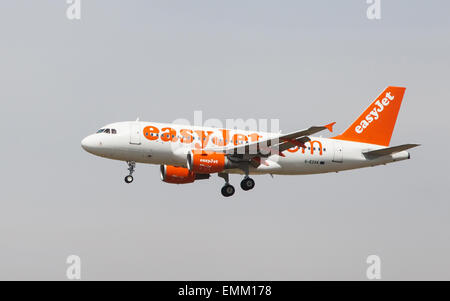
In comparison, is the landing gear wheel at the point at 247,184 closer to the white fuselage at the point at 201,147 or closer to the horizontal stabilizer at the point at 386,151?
the white fuselage at the point at 201,147

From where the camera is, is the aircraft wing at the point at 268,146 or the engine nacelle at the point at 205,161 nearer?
the aircraft wing at the point at 268,146

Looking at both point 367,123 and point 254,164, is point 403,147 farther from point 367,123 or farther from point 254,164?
point 254,164

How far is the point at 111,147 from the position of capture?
5384cm

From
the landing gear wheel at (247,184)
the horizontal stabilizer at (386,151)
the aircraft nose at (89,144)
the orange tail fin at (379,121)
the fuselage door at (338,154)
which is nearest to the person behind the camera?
the aircraft nose at (89,144)

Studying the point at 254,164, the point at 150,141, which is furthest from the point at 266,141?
the point at 150,141

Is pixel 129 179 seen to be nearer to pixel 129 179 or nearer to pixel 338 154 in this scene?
pixel 129 179

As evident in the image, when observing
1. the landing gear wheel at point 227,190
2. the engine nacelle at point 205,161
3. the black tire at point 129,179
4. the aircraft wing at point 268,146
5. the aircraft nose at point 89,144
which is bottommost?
the landing gear wheel at point 227,190

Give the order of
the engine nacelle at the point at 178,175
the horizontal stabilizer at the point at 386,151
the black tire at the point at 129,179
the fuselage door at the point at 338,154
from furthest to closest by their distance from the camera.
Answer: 1. the engine nacelle at the point at 178,175
2. the fuselage door at the point at 338,154
3. the horizontal stabilizer at the point at 386,151
4. the black tire at the point at 129,179

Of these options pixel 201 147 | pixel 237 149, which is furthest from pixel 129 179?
pixel 237 149

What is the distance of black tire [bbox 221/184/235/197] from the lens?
56.1 m

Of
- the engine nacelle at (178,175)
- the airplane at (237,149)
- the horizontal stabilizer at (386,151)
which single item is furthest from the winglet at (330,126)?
the engine nacelle at (178,175)

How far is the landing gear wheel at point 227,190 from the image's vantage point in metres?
56.1

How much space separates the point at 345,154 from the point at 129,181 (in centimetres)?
1476

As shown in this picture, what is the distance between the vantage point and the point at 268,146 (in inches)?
2122
